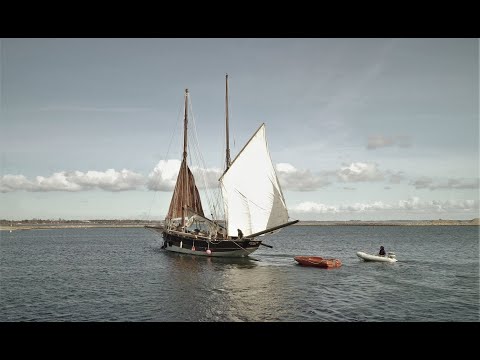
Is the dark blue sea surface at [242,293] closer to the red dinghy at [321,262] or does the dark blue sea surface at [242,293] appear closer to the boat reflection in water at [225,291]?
the boat reflection in water at [225,291]

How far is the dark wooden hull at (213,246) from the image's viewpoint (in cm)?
5819

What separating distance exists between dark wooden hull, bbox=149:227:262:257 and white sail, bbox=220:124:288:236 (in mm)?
2651

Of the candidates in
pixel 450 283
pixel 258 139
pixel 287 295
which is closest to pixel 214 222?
pixel 258 139

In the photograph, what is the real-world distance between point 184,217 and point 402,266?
128 feet

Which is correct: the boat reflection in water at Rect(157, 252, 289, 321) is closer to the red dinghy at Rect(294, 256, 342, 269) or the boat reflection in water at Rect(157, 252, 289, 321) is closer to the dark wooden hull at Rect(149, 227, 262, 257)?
the dark wooden hull at Rect(149, 227, 262, 257)

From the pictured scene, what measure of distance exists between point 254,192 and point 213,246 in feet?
41.4

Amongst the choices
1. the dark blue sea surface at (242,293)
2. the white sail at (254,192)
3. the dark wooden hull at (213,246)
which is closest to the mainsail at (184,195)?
the dark wooden hull at (213,246)

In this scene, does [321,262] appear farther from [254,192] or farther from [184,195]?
[184,195]

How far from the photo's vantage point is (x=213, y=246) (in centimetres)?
5975

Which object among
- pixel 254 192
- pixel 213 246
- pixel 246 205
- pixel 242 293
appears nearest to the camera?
pixel 242 293

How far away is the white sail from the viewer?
53.8 m

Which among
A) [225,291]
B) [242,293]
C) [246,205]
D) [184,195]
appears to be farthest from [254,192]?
[242,293]

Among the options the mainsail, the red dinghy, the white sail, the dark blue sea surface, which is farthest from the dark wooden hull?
the red dinghy
